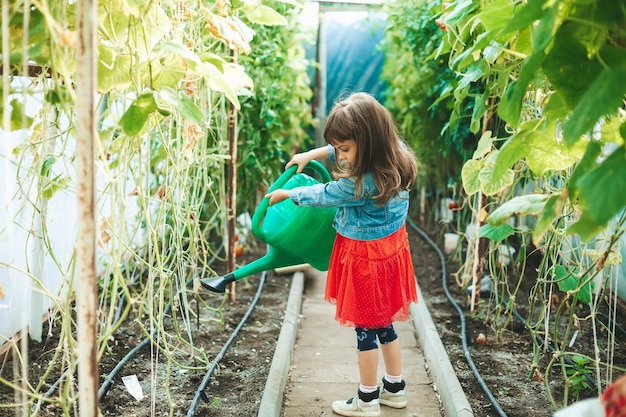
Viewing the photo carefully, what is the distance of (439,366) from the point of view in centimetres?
250

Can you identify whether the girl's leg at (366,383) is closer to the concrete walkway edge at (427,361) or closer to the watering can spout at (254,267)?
the concrete walkway edge at (427,361)

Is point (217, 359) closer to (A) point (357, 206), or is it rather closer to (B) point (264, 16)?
(A) point (357, 206)

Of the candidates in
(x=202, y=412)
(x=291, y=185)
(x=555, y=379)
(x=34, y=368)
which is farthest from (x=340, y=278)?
(x=34, y=368)

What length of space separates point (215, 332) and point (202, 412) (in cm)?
79

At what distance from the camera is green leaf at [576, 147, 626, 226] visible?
94 cm

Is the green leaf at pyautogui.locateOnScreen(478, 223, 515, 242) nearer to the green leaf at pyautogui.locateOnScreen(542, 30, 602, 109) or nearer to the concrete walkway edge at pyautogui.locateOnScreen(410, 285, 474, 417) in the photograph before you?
the concrete walkway edge at pyautogui.locateOnScreen(410, 285, 474, 417)

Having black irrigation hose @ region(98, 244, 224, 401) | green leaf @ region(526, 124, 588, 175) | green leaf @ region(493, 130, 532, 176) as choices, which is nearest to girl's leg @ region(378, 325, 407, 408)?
black irrigation hose @ region(98, 244, 224, 401)

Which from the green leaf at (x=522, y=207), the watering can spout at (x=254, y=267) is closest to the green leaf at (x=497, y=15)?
the green leaf at (x=522, y=207)

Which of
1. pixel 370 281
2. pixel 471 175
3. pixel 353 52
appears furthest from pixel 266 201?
pixel 353 52

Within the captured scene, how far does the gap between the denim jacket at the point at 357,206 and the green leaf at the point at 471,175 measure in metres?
0.24

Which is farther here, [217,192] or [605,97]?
[217,192]

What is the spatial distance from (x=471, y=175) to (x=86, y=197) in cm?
128

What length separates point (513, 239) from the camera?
4297 millimetres

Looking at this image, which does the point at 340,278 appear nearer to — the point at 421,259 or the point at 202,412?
the point at 202,412
